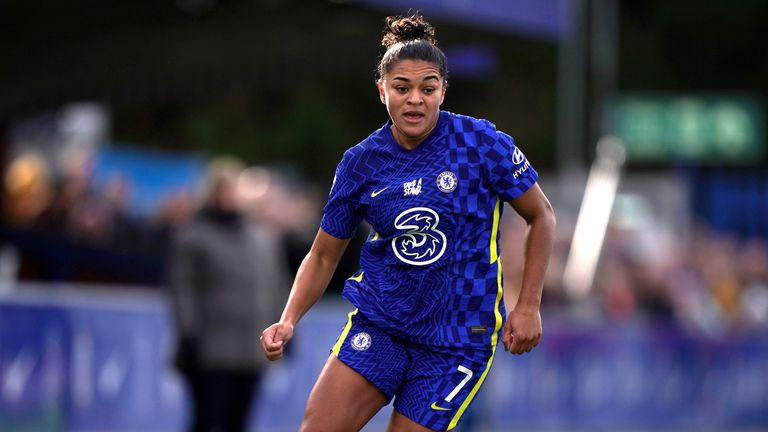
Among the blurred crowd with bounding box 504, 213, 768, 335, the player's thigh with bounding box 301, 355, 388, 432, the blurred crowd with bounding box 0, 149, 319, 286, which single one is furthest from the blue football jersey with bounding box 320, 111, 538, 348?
the blurred crowd with bounding box 504, 213, 768, 335

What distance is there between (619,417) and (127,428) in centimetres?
664

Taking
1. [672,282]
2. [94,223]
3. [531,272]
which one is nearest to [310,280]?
[531,272]

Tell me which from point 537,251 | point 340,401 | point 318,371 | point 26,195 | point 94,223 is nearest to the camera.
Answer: point 340,401

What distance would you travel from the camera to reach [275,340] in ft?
20.9

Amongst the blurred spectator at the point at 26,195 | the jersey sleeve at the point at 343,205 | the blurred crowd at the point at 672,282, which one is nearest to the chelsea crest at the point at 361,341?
the jersey sleeve at the point at 343,205

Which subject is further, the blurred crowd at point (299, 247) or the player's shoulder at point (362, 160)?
the blurred crowd at point (299, 247)

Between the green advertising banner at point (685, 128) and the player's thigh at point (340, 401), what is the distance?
19.5 meters

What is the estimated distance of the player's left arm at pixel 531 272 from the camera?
21.0ft

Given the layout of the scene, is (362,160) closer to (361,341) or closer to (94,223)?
(361,341)

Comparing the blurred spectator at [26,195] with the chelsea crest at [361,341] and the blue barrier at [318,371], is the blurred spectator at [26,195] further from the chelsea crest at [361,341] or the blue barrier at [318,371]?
the chelsea crest at [361,341]

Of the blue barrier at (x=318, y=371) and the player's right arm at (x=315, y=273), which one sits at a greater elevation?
the player's right arm at (x=315, y=273)

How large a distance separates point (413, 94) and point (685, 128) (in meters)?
20.5

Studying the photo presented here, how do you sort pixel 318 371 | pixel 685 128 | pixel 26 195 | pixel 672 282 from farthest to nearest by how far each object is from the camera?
1. pixel 685 128
2. pixel 672 282
3. pixel 318 371
4. pixel 26 195

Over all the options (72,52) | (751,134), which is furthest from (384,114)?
(72,52)
